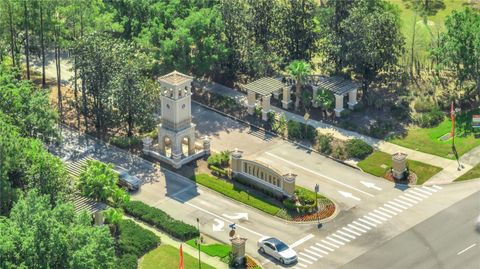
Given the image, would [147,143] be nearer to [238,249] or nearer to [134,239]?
[134,239]

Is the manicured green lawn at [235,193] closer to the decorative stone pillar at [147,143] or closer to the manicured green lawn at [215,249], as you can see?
the decorative stone pillar at [147,143]

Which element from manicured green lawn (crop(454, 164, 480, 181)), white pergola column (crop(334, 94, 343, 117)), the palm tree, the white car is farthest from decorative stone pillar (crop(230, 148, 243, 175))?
manicured green lawn (crop(454, 164, 480, 181))

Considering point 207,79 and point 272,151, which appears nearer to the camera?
point 272,151

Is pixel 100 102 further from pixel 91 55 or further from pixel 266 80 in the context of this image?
pixel 266 80

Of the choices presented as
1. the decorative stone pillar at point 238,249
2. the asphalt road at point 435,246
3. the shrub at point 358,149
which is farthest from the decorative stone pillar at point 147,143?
the asphalt road at point 435,246

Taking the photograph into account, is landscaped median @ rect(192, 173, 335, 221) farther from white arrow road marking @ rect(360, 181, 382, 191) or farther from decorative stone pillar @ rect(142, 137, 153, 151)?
decorative stone pillar @ rect(142, 137, 153, 151)

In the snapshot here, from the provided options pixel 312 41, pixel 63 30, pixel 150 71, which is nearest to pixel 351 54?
pixel 312 41
